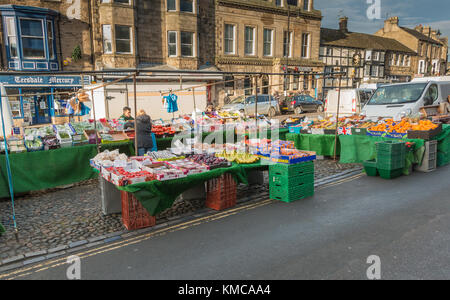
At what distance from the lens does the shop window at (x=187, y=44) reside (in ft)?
85.7

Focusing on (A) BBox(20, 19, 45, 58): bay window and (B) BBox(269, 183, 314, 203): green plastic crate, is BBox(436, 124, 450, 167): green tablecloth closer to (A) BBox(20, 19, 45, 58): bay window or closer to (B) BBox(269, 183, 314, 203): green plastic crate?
(B) BBox(269, 183, 314, 203): green plastic crate

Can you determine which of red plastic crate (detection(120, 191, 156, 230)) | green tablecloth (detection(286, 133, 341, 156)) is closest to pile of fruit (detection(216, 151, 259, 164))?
red plastic crate (detection(120, 191, 156, 230))

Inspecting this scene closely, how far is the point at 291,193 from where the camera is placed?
24.4 feet

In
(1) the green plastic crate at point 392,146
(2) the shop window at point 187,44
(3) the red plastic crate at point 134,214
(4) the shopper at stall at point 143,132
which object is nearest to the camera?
(3) the red plastic crate at point 134,214

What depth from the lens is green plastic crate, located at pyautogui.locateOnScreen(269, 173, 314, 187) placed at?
7401 mm

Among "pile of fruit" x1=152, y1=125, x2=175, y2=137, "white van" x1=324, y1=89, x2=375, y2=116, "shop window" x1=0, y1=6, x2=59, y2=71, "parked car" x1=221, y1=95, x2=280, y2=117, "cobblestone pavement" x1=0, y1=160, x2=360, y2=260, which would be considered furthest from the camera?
"parked car" x1=221, y1=95, x2=280, y2=117

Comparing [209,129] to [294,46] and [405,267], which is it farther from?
[294,46]

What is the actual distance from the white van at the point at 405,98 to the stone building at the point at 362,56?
2188cm

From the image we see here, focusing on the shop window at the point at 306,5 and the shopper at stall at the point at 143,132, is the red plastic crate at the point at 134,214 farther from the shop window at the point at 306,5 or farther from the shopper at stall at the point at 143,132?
the shop window at the point at 306,5

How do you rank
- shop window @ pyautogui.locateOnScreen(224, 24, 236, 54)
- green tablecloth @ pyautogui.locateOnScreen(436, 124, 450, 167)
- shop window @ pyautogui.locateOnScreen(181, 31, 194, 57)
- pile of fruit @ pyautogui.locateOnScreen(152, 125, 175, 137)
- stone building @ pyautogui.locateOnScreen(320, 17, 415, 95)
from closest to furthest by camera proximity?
green tablecloth @ pyautogui.locateOnScreen(436, 124, 450, 167), pile of fruit @ pyautogui.locateOnScreen(152, 125, 175, 137), shop window @ pyautogui.locateOnScreen(181, 31, 194, 57), shop window @ pyautogui.locateOnScreen(224, 24, 236, 54), stone building @ pyautogui.locateOnScreen(320, 17, 415, 95)

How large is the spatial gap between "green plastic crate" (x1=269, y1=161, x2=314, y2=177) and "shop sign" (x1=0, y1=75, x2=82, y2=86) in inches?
761

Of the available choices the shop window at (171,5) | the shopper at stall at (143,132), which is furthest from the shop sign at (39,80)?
the shopper at stall at (143,132)

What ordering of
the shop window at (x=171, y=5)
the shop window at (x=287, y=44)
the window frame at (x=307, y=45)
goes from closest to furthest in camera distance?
the shop window at (x=171, y=5), the shop window at (x=287, y=44), the window frame at (x=307, y=45)
